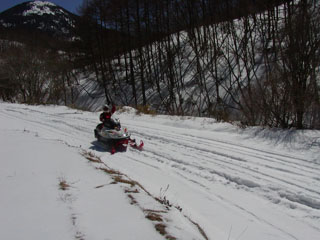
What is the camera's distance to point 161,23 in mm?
20562

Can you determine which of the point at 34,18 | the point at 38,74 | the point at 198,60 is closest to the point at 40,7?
the point at 34,18

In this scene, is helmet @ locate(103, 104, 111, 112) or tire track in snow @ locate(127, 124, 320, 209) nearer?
tire track in snow @ locate(127, 124, 320, 209)

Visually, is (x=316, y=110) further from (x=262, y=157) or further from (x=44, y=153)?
(x=44, y=153)

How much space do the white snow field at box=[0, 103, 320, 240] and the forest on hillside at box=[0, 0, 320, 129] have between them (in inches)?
68.1

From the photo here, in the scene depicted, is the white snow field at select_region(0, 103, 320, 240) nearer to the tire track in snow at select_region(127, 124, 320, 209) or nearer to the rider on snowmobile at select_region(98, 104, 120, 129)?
the tire track in snow at select_region(127, 124, 320, 209)

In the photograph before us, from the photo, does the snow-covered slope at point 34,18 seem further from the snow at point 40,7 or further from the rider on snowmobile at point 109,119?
the rider on snowmobile at point 109,119

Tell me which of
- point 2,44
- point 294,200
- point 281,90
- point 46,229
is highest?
point 2,44

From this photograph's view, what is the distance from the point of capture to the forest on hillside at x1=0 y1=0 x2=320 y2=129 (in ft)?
24.0

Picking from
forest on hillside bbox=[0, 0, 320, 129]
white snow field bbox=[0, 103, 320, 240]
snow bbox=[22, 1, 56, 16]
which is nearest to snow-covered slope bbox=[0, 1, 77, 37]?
snow bbox=[22, 1, 56, 16]

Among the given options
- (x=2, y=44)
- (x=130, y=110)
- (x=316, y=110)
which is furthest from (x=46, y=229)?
(x=2, y=44)

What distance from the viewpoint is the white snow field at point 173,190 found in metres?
2.54

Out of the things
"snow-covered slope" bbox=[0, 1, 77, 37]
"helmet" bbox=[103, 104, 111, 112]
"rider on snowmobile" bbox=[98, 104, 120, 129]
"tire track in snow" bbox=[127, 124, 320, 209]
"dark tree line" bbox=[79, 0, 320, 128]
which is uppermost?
"snow-covered slope" bbox=[0, 1, 77, 37]

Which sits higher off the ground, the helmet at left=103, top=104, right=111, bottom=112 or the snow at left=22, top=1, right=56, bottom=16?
the snow at left=22, top=1, right=56, bottom=16

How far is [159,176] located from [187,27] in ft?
57.5
